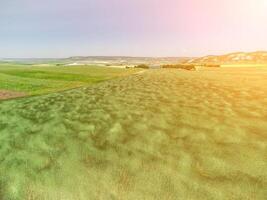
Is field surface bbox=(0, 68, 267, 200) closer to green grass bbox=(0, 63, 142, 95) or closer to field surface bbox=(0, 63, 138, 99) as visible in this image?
field surface bbox=(0, 63, 138, 99)

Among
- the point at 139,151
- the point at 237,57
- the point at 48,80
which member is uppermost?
the point at 139,151

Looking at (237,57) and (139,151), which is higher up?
(139,151)

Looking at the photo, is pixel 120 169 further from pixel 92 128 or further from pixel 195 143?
pixel 92 128

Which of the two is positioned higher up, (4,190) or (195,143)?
(195,143)

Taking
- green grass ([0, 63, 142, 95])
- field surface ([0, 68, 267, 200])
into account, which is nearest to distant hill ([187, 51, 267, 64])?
green grass ([0, 63, 142, 95])

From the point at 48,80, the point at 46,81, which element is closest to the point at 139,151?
the point at 46,81

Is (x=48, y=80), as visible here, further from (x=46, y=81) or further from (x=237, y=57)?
(x=237, y=57)

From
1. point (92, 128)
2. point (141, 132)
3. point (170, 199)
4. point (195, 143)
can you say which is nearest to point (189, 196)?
point (170, 199)

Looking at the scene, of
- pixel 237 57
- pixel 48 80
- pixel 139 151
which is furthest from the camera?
pixel 237 57

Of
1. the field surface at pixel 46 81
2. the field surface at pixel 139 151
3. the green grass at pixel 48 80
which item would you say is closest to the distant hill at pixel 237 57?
the green grass at pixel 48 80
